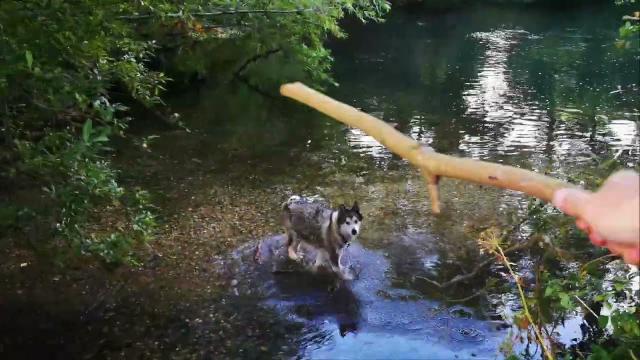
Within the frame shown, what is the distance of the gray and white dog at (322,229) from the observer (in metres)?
7.79

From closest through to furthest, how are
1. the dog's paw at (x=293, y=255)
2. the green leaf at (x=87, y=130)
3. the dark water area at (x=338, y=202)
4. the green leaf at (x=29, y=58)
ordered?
the green leaf at (x=29, y=58) → the green leaf at (x=87, y=130) → the dark water area at (x=338, y=202) → the dog's paw at (x=293, y=255)

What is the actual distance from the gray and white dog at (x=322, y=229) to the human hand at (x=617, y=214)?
19.3 feet

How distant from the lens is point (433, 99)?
59.4 ft

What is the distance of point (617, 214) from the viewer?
1.77 metres

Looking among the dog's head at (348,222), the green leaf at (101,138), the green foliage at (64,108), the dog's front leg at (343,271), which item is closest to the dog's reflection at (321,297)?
the dog's front leg at (343,271)

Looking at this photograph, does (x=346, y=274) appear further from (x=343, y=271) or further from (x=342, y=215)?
(x=342, y=215)

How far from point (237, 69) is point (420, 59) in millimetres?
8360

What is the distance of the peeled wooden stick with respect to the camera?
2262 mm

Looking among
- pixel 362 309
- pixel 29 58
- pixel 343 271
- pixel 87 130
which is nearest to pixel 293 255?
pixel 343 271

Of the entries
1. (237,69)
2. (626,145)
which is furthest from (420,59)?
(626,145)

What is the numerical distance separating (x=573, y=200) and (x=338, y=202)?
809 centimetres

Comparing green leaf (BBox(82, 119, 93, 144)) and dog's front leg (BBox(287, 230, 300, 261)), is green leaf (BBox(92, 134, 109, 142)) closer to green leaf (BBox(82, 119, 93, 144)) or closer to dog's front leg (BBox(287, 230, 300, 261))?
green leaf (BBox(82, 119, 93, 144))

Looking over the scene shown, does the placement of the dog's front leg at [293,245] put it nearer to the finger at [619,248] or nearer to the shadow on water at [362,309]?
the shadow on water at [362,309]

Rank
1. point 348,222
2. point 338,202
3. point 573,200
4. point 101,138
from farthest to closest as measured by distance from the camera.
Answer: point 338,202, point 348,222, point 101,138, point 573,200
